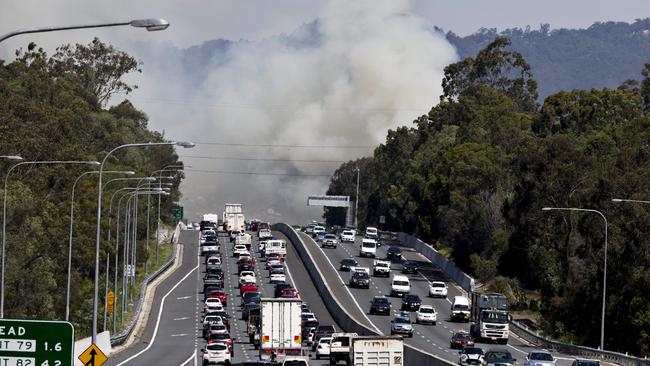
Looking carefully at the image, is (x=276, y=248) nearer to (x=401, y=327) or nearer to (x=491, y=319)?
(x=401, y=327)

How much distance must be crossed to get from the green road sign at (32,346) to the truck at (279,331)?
173 ft

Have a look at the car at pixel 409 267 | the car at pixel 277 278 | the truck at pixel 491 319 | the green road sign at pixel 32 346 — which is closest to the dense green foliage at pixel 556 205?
the car at pixel 409 267

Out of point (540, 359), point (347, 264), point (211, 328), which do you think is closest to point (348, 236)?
point (347, 264)

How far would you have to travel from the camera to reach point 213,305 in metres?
106

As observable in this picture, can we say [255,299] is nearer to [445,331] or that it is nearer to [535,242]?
[445,331]

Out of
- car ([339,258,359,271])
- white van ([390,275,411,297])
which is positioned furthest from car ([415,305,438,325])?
car ([339,258,359,271])

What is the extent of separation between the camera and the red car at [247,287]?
389ft

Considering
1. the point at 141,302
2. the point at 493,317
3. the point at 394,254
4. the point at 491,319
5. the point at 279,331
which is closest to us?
the point at 279,331

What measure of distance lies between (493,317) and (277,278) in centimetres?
3795

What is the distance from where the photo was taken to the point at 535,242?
4973 inches

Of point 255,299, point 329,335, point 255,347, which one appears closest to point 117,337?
point 255,347

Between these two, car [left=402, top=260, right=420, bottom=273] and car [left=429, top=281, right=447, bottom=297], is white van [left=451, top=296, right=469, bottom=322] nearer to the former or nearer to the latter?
car [left=429, top=281, right=447, bottom=297]

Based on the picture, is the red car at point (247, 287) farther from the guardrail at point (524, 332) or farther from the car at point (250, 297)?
the guardrail at point (524, 332)

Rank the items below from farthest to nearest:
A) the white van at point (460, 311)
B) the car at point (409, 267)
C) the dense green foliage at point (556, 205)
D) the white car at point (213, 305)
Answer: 1. the car at point (409, 267)
2. the white van at point (460, 311)
3. the white car at point (213, 305)
4. the dense green foliage at point (556, 205)
